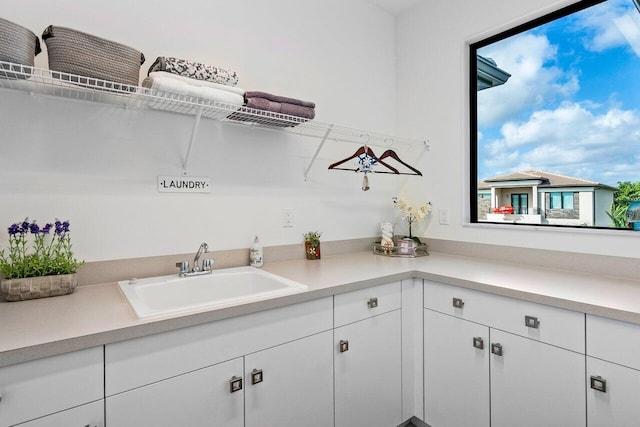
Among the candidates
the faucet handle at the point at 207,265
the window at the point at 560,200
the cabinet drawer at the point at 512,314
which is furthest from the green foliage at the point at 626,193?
the faucet handle at the point at 207,265

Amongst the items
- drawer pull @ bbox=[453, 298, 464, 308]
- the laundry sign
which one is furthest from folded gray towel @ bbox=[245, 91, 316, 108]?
drawer pull @ bbox=[453, 298, 464, 308]

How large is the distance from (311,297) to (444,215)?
136cm

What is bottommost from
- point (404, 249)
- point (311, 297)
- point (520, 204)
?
point (311, 297)

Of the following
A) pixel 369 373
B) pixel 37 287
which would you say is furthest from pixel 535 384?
pixel 37 287

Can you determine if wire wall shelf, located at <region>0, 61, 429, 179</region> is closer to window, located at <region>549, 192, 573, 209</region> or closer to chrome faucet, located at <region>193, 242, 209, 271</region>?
chrome faucet, located at <region>193, 242, 209, 271</region>

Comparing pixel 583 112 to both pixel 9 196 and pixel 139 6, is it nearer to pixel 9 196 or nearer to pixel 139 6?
pixel 139 6

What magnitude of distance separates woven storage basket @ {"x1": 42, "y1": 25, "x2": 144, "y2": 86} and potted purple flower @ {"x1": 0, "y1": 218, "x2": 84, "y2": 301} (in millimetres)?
590

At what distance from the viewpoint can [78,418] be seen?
3.13 feet

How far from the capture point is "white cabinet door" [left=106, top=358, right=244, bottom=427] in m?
1.03

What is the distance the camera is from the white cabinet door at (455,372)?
158 cm

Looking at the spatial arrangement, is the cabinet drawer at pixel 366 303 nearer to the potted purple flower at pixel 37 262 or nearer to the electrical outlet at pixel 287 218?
the electrical outlet at pixel 287 218

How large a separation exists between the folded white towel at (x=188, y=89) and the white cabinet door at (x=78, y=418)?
1.10m

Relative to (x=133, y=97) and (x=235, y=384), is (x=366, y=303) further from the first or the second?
(x=133, y=97)

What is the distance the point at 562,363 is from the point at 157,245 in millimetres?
1776
